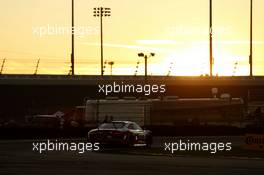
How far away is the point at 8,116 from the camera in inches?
4112

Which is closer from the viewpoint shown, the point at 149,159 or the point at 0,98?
the point at 149,159

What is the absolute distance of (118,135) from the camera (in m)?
37.7

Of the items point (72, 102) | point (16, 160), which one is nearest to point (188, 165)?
point (16, 160)

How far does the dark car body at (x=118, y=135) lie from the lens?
37.8 m

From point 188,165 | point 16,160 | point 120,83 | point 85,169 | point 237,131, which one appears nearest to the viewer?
point 85,169

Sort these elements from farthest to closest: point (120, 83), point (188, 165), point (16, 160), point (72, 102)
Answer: point (72, 102) < point (120, 83) < point (16, 160) < point (188, 165)

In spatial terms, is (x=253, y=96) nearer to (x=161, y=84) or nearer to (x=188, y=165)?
(x=161, y=84)

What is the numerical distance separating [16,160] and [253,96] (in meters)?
71.9

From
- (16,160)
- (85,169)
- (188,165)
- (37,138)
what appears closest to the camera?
(85,169)

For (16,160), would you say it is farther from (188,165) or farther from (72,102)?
(72,102)

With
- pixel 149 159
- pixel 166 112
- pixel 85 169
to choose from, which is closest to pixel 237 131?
pixel 166 112

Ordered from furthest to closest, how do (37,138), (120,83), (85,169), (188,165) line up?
(120,83) → (37,138) → (188,165) → (85,169)

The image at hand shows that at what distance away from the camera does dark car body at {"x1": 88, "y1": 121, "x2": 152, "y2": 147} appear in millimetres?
37750

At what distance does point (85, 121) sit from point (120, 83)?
18089 millimetres
